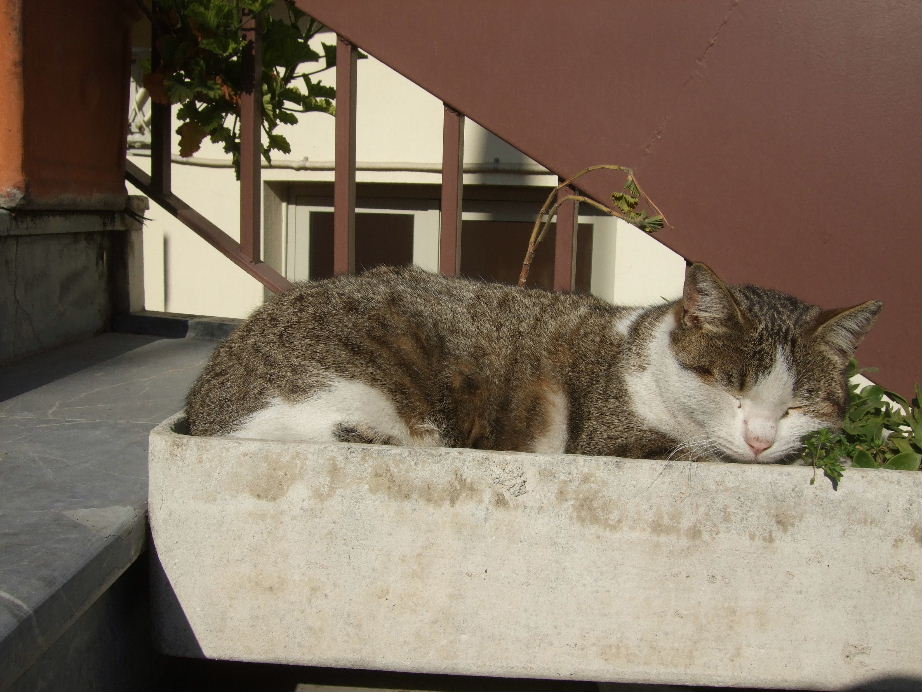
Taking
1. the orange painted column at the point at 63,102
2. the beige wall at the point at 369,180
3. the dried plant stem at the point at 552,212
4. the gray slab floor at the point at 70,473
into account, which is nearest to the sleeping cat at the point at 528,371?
the dried plant stem at the point at 552,212

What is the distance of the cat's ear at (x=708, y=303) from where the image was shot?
6.66 feet

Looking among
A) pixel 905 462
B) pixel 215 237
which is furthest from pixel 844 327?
pixel 215 237

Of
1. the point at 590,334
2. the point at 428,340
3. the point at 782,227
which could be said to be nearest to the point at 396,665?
A: the point at 428,340

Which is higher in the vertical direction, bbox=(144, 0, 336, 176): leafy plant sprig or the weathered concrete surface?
bbox=(144, 0, 336, 176): leafy plant sprig

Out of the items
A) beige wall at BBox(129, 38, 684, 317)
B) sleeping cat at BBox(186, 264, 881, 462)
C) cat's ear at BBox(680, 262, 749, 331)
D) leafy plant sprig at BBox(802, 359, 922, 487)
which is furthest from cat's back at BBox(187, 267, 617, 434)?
beige wall at BBox(129, 38, 684, 317)

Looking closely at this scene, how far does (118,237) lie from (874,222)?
3.37 meters

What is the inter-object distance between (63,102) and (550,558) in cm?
280

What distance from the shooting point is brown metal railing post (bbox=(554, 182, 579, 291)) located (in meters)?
3.28

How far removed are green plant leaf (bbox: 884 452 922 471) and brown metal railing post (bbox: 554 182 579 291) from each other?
151cm

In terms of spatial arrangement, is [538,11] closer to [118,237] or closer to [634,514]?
[634,514]

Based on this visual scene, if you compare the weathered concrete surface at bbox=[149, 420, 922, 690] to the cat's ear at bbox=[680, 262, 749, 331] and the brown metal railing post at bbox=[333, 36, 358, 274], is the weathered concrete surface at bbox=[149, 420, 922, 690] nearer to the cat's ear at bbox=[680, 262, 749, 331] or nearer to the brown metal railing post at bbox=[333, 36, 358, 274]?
the cat's ear at bbox=[680, 262, 749, 331]

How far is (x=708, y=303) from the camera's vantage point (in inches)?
82.4

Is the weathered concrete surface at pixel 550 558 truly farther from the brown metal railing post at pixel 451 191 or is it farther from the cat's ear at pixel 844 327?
the brown metal railing post at pixel 451 191

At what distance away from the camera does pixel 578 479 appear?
1894mm
